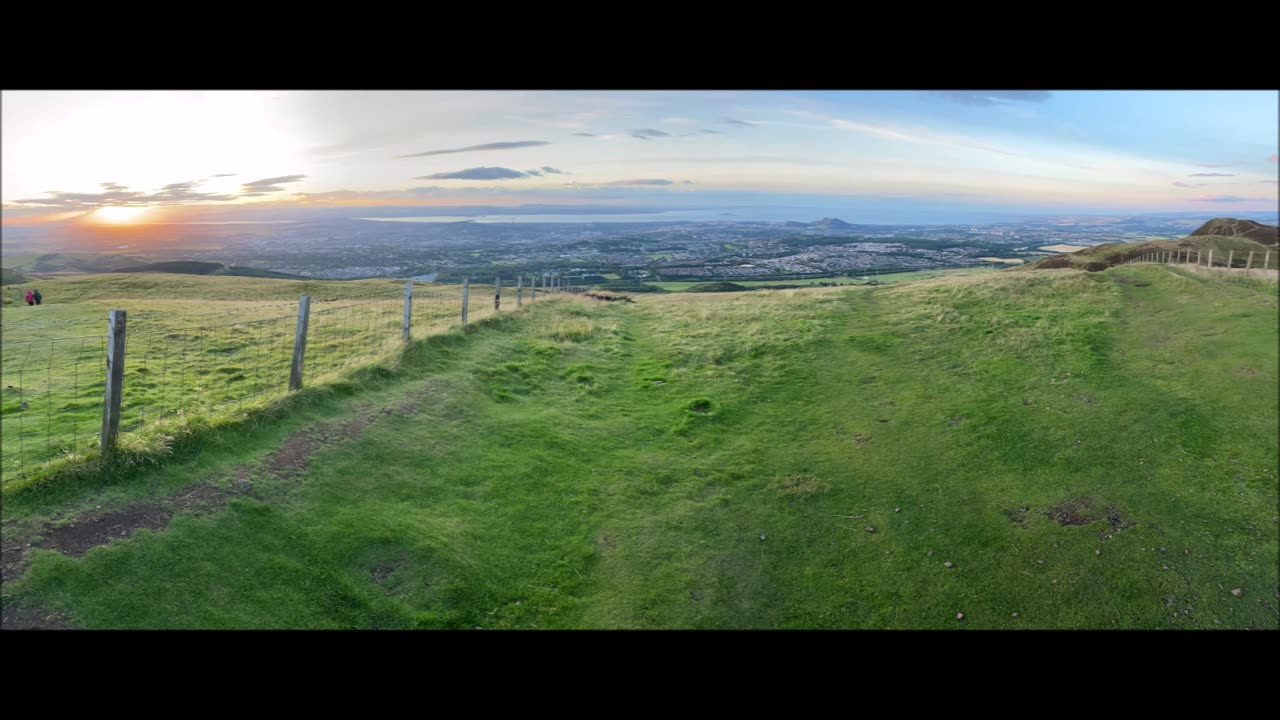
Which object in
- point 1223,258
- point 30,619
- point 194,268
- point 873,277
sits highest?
point 873,277

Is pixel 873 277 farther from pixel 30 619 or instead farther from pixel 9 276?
pixel 30 619

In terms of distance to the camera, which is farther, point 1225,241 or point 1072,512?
point 1072,512

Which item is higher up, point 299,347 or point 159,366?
point 299,347

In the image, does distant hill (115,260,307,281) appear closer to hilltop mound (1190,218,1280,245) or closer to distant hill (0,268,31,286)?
distant hill (0,268,31,286)

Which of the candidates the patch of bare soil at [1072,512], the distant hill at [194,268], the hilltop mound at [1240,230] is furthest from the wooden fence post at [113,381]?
the hilltop mound at [1240,230]

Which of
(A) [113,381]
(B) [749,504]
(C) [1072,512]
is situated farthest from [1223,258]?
(A) [113,381]

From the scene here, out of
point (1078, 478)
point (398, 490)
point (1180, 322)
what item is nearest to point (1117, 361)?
point (1180, 322)

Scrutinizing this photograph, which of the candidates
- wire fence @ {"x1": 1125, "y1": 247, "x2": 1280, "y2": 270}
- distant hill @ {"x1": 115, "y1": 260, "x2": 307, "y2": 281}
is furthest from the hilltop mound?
distant hill @ {"x1": 115, "y1": 260, "x2": 307, "y2": 281}
